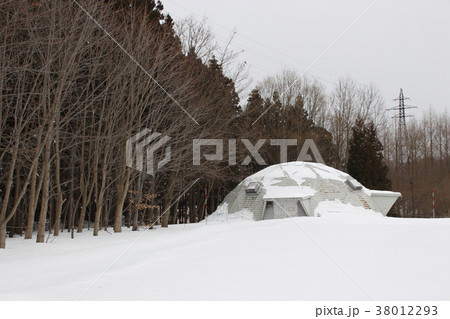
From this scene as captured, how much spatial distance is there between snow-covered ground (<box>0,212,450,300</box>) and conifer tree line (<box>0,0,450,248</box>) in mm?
4687

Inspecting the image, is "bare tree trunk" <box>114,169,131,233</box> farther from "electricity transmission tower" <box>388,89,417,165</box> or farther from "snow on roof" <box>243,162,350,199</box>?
"electricity transmission tower" <box>388,89,417,165</box>

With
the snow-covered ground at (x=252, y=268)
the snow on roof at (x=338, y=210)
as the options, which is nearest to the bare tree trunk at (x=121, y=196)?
the snow-covered ground at (x=252, y=268)

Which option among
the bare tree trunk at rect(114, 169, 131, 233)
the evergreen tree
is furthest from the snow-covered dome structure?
the evergreen tree

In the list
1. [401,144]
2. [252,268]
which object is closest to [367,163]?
[401,144]

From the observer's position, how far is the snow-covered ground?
566cm

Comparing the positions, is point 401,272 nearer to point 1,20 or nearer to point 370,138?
point 1,20

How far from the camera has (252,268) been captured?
290 inches

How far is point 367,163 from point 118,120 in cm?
2611

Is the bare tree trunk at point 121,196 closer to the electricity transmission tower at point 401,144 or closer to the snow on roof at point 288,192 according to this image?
the snow on roof at point 288,192

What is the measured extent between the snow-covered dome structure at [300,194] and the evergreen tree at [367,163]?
10.5 m

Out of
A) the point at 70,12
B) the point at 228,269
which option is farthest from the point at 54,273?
the point at 70,12

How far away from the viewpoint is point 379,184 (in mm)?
36000

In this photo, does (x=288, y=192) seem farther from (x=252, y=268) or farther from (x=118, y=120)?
(x=252, y=268)

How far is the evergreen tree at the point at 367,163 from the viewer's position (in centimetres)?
3609
